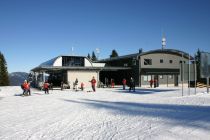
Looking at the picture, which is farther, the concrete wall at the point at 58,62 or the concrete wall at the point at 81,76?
the concrete wall at the point at 58,62

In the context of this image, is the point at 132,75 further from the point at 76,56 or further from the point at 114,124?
the point at 114,124

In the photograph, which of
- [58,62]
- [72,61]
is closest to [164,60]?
[72,61]

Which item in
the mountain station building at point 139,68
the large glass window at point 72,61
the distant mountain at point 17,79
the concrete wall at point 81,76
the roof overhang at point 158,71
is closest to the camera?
the concrete wall at point 81,76

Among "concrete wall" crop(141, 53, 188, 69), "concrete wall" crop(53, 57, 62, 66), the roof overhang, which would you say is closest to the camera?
the roof overhang

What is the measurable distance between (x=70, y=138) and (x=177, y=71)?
125ft

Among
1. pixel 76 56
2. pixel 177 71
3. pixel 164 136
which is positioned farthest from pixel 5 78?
pixel 164 136

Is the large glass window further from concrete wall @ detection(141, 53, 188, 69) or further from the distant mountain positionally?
the distant mountain

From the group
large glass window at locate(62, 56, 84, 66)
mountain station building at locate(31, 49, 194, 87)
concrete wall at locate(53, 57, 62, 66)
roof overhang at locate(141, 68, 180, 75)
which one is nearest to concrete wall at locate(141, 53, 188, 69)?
mountain station building at locate(31, 49, 194, 87)

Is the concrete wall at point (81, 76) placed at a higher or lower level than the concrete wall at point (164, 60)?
lower

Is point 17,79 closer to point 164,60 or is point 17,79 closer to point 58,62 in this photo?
point 58,62

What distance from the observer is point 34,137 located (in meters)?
7.45

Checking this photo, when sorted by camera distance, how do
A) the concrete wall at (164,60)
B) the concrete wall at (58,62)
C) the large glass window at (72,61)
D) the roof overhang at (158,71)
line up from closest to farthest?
the roof overhang at (158,71), the concrete wall at (58,62), the concrete wall at (164,60), the large glass window at (72,61)

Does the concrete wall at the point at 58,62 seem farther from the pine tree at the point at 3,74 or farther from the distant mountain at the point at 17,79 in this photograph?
the distant mountain at the point at 17,79

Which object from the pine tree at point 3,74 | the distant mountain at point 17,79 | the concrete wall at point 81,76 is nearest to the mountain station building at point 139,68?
the concrete wall at point 81,76
